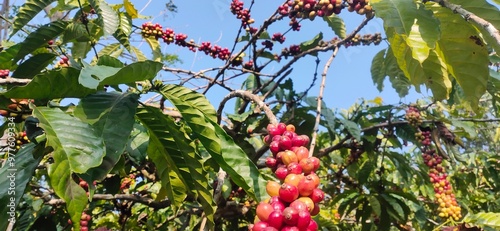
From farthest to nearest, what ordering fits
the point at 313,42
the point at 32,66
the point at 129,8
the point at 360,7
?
the point at 313,42, the point at 129,8, the point at 360,7, the point at 32,66

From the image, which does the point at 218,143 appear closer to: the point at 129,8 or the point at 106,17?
the point at 106,17

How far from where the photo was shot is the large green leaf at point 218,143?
96 centimetres

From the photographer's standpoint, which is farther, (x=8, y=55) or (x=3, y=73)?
(x=3, y=73)

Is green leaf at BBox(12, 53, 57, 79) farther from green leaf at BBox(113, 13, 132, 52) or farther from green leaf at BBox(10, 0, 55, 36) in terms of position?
green leaf at BBox(113, 13, 132, 52)

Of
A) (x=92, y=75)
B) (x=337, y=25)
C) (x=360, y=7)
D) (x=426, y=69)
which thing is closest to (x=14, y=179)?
(x=92, y=75)

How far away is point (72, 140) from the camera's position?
79 cm

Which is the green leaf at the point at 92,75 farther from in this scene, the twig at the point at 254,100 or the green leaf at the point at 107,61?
the twig at the point at 254,100

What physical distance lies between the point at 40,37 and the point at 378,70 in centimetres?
167

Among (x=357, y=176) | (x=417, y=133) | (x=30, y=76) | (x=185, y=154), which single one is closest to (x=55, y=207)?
(x=30, y=76)

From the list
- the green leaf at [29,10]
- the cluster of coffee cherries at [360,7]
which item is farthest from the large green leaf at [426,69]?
the green leaf at [29,10]

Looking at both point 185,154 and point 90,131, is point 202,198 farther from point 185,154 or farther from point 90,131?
point 90,131

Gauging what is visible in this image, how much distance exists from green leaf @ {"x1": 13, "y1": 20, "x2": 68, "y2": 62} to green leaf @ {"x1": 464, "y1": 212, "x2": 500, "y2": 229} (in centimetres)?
179

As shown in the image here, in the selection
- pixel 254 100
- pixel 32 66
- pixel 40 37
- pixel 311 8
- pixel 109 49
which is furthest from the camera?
pixel 109 49

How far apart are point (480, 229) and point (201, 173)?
126 cm
